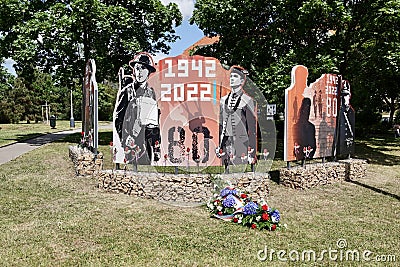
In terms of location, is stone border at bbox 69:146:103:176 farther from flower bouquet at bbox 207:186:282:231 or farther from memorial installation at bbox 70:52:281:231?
flower bouquet at bbox 207:186:282:231

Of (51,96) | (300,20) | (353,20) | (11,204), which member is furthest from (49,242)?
(51,96)

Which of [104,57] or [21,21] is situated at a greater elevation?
[21,21]

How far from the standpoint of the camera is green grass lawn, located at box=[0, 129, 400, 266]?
18.0 feet

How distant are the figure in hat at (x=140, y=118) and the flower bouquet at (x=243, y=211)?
2470 mm

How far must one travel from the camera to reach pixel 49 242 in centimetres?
595

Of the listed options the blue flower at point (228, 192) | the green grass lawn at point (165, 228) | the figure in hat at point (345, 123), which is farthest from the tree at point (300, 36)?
the blue flower at point (228, 192)

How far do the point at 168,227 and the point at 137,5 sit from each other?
14.4 meters

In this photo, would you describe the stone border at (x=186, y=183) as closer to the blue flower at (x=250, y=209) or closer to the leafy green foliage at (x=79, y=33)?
the blue flower at (x=250, y=209)

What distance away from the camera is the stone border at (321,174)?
33.1 feet

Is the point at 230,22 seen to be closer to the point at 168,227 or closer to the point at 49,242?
the point at 168,227

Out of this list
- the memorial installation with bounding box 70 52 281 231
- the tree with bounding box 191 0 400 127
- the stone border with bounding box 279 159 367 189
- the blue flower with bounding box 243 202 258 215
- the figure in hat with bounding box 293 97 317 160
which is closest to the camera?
the blue flower with bounding box 243 202 258 215

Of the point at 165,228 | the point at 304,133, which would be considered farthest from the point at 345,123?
the point at 165,228

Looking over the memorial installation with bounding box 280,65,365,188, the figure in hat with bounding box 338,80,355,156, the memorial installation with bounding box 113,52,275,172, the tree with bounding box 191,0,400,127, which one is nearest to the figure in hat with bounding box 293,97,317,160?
the memorial installation with bounding box 280,65,365,188

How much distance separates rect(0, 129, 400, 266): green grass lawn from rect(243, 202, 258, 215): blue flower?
381mm
